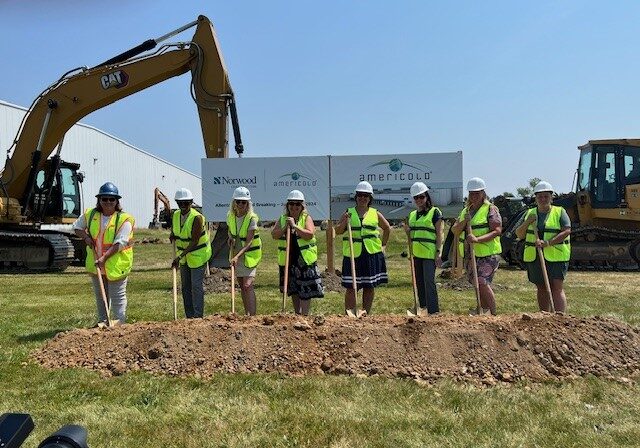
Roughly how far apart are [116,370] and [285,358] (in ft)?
4.98

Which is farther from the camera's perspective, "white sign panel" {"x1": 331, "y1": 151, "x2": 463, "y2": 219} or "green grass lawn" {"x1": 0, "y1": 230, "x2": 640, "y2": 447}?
"white sign panel" {"x1": 331, "y1": 151, "x2": 463, "y2": 219}

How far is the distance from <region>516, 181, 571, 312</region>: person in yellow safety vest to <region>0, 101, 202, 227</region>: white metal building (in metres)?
22.8

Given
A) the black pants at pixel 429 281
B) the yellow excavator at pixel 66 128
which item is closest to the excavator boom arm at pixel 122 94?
the yellow excavator at pixel 66 128

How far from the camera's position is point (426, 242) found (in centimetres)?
711

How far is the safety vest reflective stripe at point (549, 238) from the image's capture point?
7.00 m

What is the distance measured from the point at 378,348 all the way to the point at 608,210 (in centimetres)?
1266

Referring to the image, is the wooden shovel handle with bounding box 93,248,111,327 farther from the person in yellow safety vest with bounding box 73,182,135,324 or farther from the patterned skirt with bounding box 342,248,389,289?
the patterned skirt with bounding box 342,248,389,289

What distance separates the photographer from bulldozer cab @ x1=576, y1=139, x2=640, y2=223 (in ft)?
51.3

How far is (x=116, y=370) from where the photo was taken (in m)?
5.41

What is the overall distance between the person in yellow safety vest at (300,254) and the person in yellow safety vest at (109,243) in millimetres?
1712

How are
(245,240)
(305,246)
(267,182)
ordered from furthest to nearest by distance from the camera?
(267,182) → (245,240) → (305,246)

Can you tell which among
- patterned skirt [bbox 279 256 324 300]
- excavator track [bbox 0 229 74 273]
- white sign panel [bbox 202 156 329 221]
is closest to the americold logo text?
white sign panel [bbox 202 156 329 221]

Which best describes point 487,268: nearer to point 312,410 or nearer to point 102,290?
point 312,410

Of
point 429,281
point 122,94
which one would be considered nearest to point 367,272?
point 429,281
